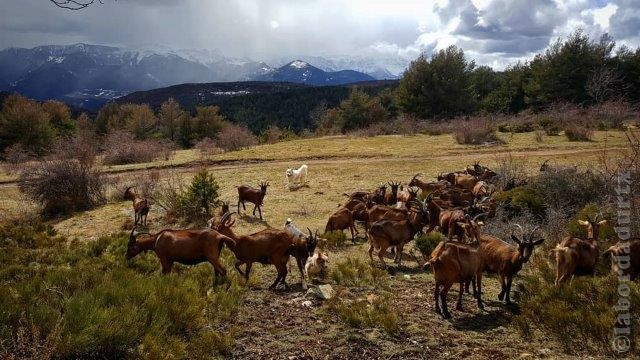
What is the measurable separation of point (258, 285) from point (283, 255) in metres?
0.77

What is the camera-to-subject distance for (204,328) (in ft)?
22.3

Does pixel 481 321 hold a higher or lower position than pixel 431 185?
lower

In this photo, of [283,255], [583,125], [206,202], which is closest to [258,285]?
[283,255]

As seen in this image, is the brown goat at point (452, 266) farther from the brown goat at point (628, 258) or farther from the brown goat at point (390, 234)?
the brown goat at point (390, 234)

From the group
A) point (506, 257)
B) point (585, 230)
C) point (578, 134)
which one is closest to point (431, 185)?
point (585, 230)

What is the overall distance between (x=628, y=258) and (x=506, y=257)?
6.68 feet

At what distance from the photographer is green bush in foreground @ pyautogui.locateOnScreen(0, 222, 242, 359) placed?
5.29 meters

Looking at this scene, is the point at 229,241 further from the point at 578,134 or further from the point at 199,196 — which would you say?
the point at 578,134

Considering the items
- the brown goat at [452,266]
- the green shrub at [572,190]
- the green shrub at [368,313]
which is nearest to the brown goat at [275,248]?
the green shrub at [368,313]

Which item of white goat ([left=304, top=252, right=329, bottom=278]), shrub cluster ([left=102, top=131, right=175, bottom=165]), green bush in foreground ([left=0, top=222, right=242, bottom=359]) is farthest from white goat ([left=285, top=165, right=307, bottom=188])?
shrub cluster ([left=102, top=131, right=175, bottom=165])

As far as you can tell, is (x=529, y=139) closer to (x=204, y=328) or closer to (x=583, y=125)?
(x=583, y=125)

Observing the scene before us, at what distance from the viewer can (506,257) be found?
8180 millimetres

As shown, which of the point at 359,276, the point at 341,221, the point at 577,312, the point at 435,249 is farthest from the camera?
the point at 341,221

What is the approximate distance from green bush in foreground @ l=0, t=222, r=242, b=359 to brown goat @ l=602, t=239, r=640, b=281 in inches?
262
